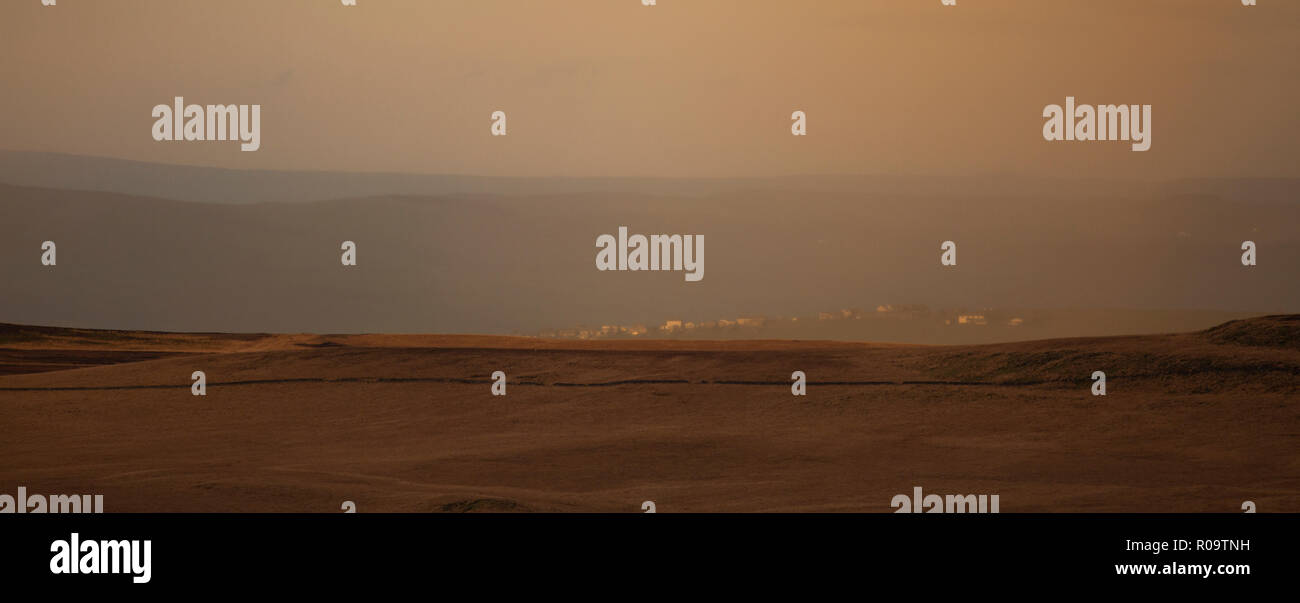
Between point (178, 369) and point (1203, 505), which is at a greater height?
point (178, 369)

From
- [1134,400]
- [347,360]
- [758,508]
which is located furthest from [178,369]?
[1134,400]

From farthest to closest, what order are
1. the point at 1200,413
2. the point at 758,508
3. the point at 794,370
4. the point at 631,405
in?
the point at 794,370 < the point at 631,405 < the point at 1200,413 < the point at 758,508

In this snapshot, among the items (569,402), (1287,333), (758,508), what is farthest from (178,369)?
(1287,333)

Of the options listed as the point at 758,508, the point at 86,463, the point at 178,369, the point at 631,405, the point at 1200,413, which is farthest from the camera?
the point at 178,369

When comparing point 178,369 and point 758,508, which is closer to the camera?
point 758,508

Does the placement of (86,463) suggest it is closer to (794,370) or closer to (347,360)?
(347,360)

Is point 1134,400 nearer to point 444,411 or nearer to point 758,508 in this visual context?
point 758,508
